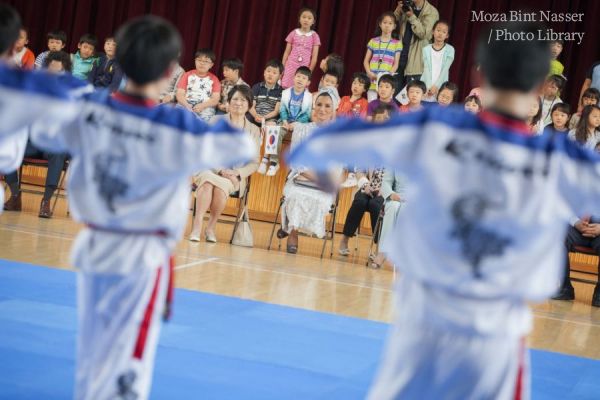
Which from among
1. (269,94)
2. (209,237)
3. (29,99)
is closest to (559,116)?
(269,94)

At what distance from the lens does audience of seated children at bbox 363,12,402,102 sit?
1136cm

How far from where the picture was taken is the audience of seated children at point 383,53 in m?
11.4

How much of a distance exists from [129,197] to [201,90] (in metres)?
7.92

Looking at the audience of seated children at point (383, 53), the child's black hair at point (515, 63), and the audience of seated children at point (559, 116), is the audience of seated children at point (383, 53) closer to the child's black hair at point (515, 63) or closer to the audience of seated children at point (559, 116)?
the audience of seated children at point (559, 116)

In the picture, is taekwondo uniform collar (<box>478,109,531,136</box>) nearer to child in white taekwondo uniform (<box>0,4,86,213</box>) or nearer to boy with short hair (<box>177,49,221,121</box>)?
child in white taekwondo uniform (<box>0,4,86,213</box>)

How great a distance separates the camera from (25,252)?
6965 millimetres

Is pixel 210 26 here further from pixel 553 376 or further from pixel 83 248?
pixel 83 248

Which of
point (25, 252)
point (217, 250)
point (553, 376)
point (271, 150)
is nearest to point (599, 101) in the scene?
point (271, 150)

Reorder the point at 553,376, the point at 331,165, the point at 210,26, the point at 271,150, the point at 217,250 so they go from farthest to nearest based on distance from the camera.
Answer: the point at 210,26
the point at 271,150
the point at 217,250
the point at 553,376
the point at 331,165

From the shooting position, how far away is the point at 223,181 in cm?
923

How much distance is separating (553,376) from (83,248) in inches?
133

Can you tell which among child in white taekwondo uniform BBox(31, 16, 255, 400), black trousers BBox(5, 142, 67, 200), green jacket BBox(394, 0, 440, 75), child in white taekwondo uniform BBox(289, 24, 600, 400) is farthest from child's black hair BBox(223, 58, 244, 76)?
child in white taekwondo uniform BBox(289, 24, 600, 400)

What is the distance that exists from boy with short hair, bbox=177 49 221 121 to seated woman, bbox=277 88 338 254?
5.61 feet

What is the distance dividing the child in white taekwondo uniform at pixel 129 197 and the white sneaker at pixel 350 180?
6.51 metres
